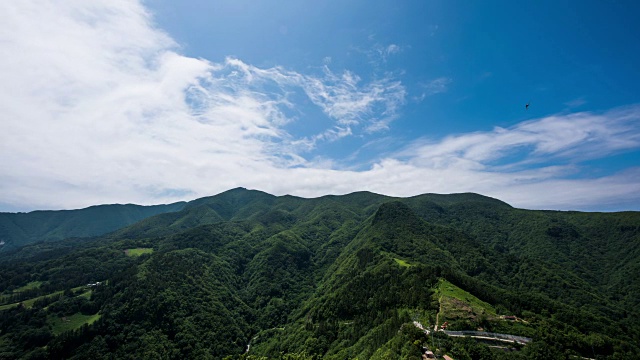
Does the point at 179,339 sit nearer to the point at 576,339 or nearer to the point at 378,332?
the point at 378,332

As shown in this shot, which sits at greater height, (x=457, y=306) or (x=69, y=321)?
(x=457, y=306)

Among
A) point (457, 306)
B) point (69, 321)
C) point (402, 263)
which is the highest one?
point (402, 263)

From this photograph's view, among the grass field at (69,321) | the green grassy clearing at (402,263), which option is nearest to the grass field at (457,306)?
the green grassy clearing at (402,263)

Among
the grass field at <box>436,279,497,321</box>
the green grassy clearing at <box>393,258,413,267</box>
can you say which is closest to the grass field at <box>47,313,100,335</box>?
the green grassy clearing at <box>393,258,413,267</box>

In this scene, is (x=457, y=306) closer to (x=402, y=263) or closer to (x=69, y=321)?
(x=402, y=263)

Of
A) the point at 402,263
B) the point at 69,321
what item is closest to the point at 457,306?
the point at 402,263

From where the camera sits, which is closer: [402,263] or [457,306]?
[457,306]

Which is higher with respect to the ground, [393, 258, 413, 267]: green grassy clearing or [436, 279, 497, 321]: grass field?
[393, 258, 413, 267]: green grassy clearing

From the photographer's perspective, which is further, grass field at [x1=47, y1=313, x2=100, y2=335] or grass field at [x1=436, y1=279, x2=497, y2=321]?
grass field at [x1=47, y1=313, x2=100, y2=335]

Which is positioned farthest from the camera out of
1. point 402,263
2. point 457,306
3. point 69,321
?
point 402,263

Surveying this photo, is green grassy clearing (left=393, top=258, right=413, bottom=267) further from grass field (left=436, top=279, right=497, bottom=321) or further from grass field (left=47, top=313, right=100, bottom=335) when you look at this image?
grass field (left=47, top=313, right=100, bottom=335)
